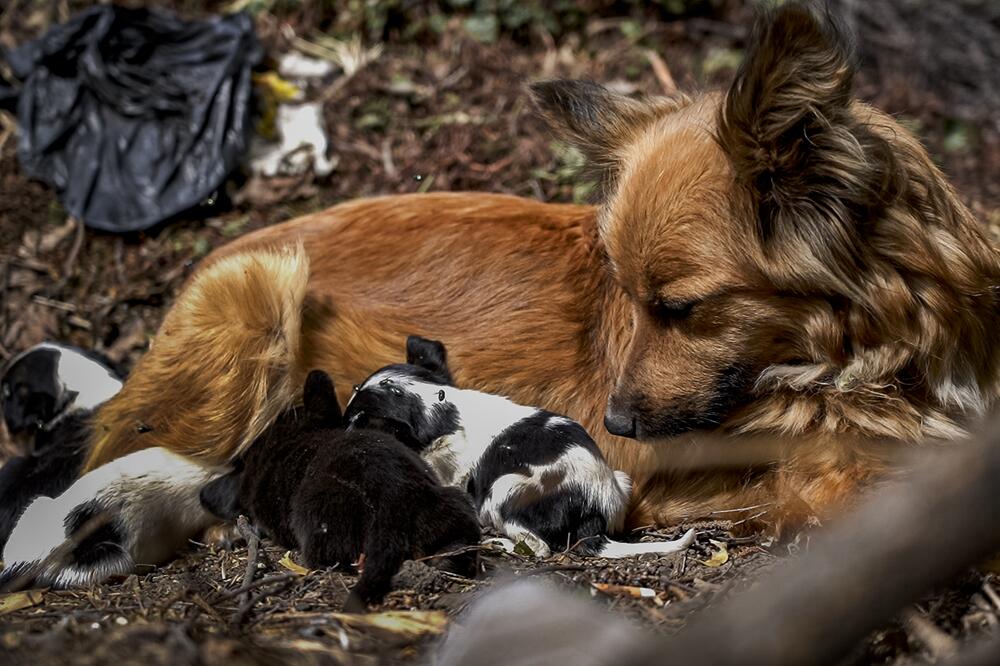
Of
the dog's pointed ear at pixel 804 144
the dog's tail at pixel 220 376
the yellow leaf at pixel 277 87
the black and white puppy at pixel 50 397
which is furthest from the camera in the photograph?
the yellow leaf at pixel 277 87

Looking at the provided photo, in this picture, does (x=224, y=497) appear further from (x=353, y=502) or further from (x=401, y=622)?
(x=401, y=622)

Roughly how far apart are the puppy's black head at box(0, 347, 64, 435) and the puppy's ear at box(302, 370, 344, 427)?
164cm

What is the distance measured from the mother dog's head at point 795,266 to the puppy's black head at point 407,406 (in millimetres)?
718

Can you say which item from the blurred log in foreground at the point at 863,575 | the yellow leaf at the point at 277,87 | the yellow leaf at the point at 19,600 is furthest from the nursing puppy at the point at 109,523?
the yellow leaf at the point at 277,87

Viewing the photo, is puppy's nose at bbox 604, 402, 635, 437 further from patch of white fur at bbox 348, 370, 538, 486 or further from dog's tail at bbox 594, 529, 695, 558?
dog's tail at bbox 594, 529, 695, 558

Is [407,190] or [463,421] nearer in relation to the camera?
[463,421]

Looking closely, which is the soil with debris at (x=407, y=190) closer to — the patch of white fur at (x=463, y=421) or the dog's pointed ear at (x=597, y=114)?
the dog's pointed ear at (x=597, y=114)

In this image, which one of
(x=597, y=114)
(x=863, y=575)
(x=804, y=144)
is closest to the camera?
(x=863, y=575)

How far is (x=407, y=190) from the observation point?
713 centimetres

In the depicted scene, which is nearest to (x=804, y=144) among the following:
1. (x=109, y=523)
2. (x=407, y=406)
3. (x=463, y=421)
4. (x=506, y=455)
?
(x=506, y=455)

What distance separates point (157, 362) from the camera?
4.71 meters

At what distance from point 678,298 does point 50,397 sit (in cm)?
333

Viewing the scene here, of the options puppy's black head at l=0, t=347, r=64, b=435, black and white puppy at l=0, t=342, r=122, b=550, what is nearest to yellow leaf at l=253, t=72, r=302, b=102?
black and white puppy at l=0, t=342, r=122, b=550

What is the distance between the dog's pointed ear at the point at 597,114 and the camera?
440cm
